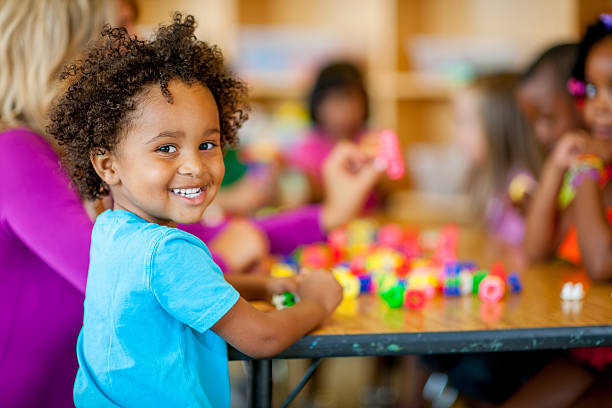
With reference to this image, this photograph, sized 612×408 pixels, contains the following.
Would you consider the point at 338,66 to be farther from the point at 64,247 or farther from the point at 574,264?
the point at 64,247

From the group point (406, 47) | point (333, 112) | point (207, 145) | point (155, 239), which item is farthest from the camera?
point (406, 47)

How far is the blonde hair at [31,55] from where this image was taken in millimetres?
1142

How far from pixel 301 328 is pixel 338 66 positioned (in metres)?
2.19

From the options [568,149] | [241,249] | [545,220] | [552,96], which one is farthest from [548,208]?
[241,249]

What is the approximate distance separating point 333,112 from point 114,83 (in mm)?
2044

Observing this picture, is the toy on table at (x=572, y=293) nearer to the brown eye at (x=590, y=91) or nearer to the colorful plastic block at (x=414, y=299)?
the colorful plastic block at (x=414, y=299)

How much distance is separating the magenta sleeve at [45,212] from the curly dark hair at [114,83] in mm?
44

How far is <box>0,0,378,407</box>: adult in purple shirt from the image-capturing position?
101cm

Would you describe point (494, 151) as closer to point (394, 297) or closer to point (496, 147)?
point (496, 147)

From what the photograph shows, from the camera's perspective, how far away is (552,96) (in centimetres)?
174

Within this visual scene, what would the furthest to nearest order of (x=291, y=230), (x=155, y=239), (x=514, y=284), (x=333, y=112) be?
(x=333, y=112) < (x=291, y=230) < (x=514, y=284) < (x=155, y=239)

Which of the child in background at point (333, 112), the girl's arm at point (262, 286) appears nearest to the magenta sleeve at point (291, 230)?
the girl's arm at point (262, 286)

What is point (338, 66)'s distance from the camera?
297 centimetres

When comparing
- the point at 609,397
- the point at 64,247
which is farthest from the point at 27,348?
the point at 609,397
